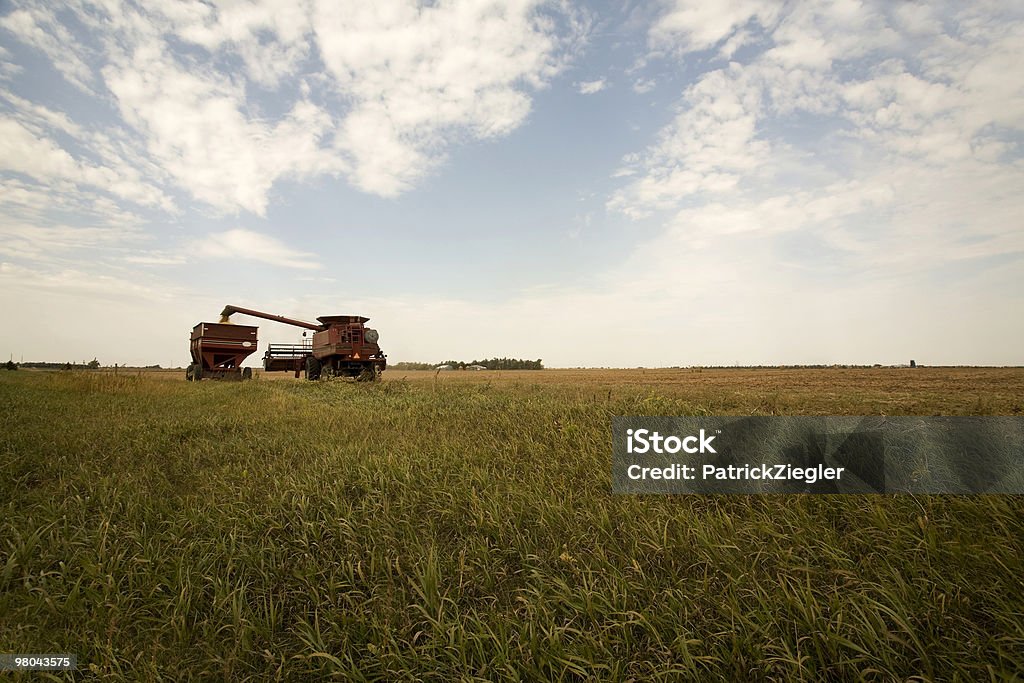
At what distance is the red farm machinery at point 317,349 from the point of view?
22.0 meters

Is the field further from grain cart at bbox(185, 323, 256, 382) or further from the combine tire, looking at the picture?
grain cart at bbox(185, 323, 256, 382)

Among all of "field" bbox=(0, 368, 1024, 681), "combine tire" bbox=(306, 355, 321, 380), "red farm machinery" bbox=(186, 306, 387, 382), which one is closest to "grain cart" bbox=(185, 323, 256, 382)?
"red farm machinery" bbox=(186, 306, 387, 382)

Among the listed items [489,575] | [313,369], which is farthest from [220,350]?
[489,575]

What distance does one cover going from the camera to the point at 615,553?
11.8 ft

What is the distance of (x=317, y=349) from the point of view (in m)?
24.0

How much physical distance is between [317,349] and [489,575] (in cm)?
2262

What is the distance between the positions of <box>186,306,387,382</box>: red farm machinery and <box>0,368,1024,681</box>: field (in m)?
15.7

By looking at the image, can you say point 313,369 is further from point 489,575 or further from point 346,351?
point 489,575

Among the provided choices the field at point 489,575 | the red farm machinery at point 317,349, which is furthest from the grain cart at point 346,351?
the field at point 489,575

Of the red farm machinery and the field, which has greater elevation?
the red farm machinery

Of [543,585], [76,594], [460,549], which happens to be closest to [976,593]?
[543,585]

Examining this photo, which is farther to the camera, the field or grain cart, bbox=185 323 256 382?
grain cart, bbox=185 323 256 382

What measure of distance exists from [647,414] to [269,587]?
5.66 meters

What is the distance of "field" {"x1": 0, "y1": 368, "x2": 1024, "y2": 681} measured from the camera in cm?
263
